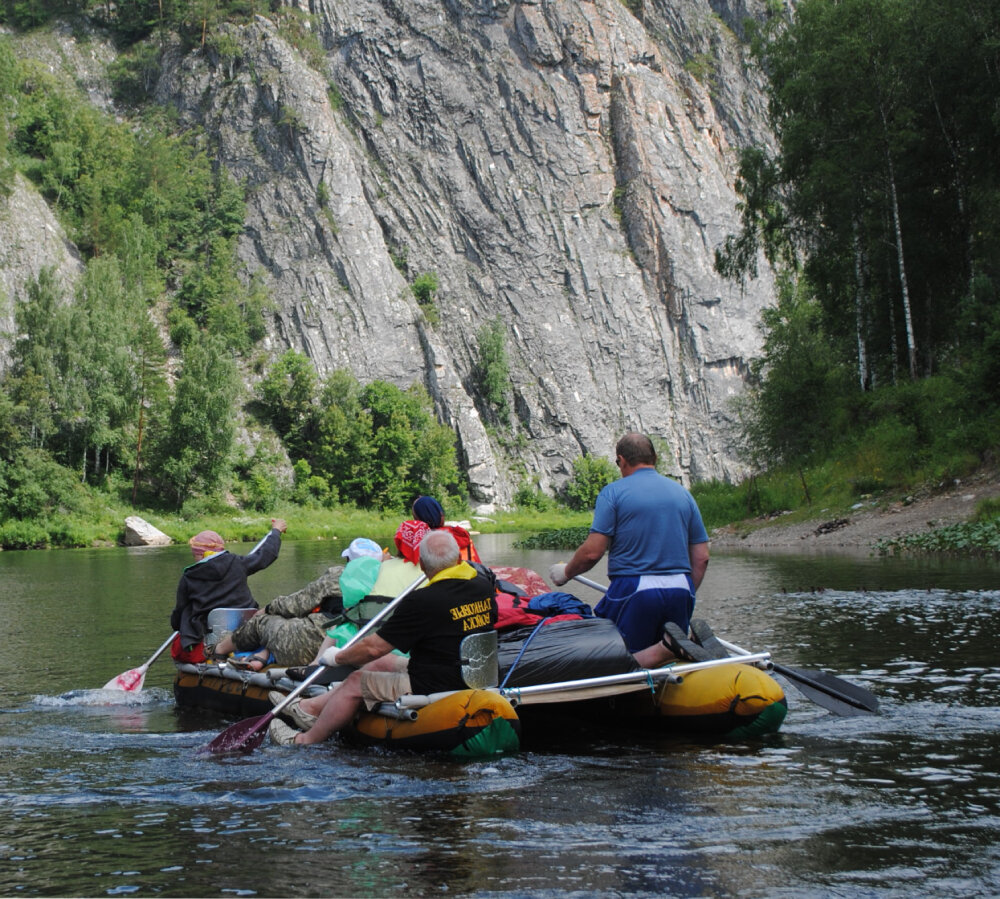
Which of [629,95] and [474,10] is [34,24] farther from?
[629,95]

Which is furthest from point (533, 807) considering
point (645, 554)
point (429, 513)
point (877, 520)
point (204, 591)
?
point (877, 520)

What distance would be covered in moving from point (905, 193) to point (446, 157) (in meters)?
53.0

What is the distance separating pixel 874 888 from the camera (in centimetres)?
417

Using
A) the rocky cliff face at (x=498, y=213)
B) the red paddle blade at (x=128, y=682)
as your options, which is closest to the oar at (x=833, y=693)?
the red paddle blade at (x=128, y=682)

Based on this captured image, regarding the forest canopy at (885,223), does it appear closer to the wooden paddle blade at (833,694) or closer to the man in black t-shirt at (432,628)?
the wooden paddle blade at (833,694)

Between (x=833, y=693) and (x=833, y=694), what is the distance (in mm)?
12

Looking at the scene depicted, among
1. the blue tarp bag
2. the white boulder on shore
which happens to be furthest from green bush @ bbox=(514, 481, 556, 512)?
the blue tarp bag

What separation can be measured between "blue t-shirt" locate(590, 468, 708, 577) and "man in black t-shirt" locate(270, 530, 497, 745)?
109cm

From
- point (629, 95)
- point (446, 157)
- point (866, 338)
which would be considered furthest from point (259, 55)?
point (866, 338)

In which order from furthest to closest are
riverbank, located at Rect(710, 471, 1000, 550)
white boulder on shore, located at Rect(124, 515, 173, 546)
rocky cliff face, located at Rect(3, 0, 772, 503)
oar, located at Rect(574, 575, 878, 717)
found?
rocky cliff face, located at Rect(3, 0, 772, 503) → white boulder on shore, located at Rect(124, 515, 173, 546) → riverbank, located at Rect(710, 471, 1000, 550) → oar, located at Rect(574, 575, 878, 717)

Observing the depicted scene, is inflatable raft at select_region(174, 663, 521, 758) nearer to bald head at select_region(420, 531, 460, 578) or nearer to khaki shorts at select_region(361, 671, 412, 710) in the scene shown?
khaki shorts at select_region(361, 671, 412, 710)

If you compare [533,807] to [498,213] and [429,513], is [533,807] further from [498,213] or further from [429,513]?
[498,213]

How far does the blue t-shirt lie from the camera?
741 cm

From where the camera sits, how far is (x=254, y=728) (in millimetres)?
7195
